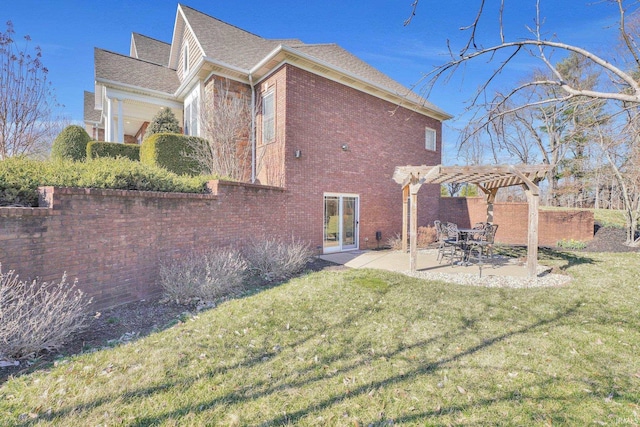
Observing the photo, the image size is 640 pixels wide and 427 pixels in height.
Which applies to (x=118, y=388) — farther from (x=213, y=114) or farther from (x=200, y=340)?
(x=213, y=114)

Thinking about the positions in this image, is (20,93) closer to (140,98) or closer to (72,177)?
(140,98)

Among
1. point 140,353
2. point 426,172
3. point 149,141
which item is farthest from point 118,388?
point 149,141

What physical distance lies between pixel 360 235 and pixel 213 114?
6.83 m

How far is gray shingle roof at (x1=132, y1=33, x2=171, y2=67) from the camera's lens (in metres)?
17.0

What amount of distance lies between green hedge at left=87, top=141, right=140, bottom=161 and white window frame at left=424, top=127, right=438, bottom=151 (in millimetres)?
12582

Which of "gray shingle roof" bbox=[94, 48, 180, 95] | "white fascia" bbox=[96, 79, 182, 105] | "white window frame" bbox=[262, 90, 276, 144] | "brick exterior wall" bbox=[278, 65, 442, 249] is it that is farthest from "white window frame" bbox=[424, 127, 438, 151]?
"gray shingle roof" bbox=[94, 48, 180, 95]

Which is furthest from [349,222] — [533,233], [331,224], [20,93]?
[20,93]

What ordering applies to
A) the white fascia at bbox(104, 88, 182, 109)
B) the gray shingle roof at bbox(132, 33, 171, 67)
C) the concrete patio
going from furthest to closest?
the gray shingle roof at bbox(132, 33, 171, 67)
the white fascia at bbox(104, 88, 182, 109)
the concrete patio

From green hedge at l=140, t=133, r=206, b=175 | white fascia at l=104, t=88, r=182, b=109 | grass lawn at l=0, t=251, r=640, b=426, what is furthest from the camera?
white fascia at l=104, t=88, r=182, b=109

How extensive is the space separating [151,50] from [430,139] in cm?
1717

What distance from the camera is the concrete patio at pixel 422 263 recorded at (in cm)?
756

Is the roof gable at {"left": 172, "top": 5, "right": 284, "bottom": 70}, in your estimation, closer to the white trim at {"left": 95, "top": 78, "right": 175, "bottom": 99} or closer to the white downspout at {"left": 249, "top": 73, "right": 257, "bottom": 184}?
the white downspout at {"left": 249, "top": 73, "right": 257, "bottom": 184}

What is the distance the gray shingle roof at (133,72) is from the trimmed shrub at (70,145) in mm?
2232

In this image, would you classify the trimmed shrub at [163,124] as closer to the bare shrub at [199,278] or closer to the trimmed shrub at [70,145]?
the trimmed shrub at [70,145]
